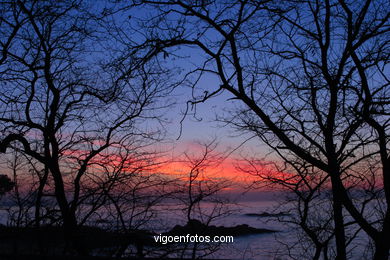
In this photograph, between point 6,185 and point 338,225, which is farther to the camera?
point 6,185

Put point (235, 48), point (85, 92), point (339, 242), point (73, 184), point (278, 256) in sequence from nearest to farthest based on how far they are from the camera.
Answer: point (235, 48)
point (339, 242)
point (73, 184)
point (85, 92)
point (278, 256)

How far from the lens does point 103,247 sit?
5.62 meters

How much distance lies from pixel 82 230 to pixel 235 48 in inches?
202

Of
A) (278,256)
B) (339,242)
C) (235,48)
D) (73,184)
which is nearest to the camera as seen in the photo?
(235,48)

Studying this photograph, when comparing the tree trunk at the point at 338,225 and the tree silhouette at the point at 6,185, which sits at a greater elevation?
the tree silhouette at the point at 6,185

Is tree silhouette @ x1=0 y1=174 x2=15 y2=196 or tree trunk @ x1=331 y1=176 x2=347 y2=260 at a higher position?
tree silhouette @ x1=0 y1=174 x2=15 y2=196

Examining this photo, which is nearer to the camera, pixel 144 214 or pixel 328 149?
pixel 328 149

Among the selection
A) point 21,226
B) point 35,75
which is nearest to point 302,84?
point 35,75

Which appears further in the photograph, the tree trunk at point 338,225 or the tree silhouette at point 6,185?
the tree silhouette at point 6,185

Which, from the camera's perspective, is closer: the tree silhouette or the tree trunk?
the tree trunk

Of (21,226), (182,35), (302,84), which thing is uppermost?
(182,35)

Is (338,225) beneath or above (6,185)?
beneath

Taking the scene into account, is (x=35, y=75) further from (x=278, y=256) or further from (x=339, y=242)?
(x=278, y=256)

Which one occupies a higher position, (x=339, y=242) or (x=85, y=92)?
(x=85, y=92)
